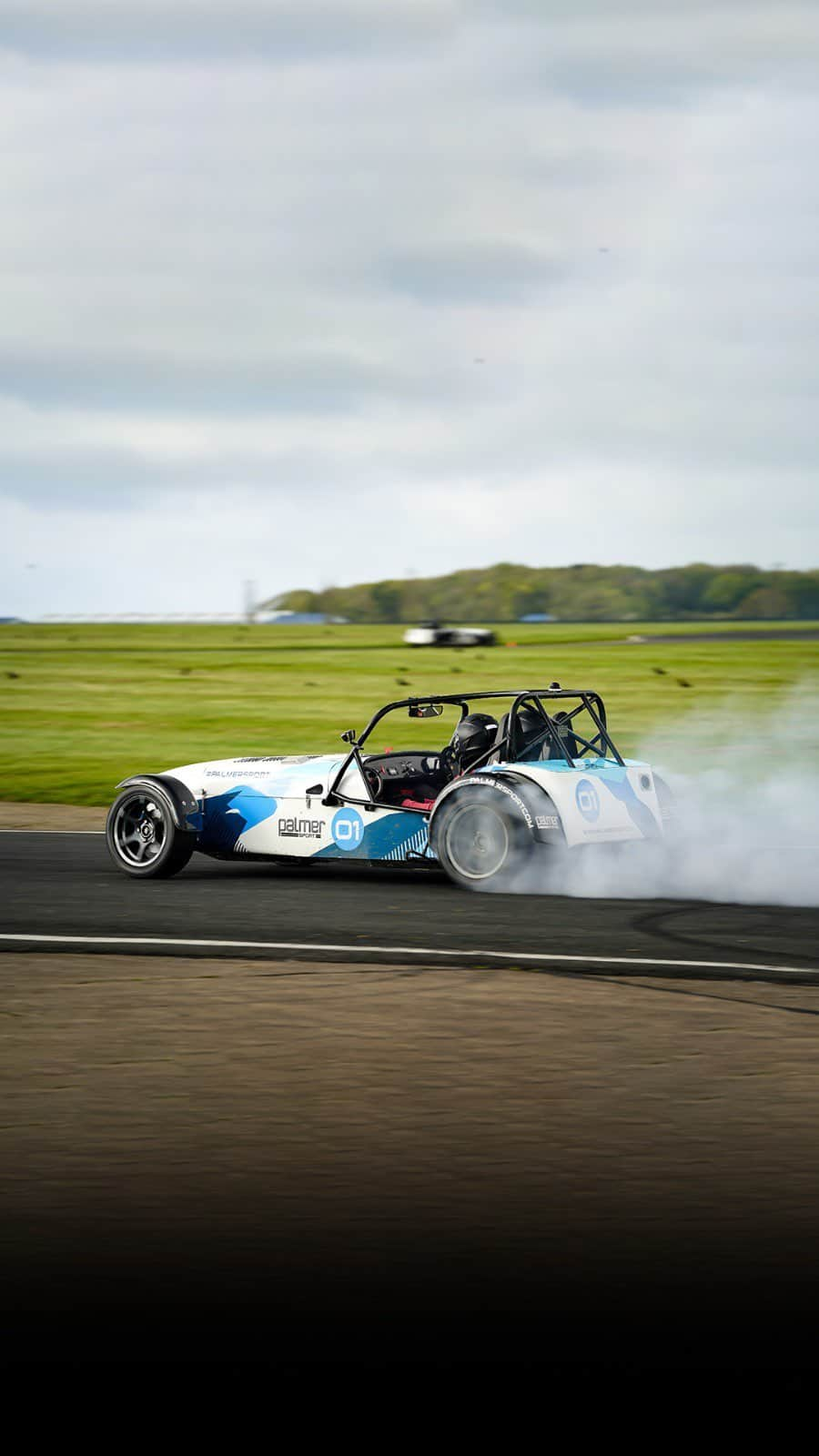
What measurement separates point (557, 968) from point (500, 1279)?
5087mm

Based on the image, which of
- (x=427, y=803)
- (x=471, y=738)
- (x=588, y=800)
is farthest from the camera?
(x=427, y=803)

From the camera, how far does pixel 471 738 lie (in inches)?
534

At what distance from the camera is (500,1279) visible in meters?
5.11

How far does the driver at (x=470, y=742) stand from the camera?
13.6 m

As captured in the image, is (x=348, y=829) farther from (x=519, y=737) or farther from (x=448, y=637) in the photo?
(x=448, y=637)

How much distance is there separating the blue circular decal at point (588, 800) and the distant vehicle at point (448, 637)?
75.9 meters

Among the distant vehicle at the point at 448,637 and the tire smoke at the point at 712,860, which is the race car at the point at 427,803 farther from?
the distant vehicle at the point at 448,637

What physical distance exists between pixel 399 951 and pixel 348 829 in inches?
122

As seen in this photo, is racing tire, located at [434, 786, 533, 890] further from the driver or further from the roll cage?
the driver

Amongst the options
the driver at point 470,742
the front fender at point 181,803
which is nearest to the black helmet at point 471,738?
the driver at point 470,742

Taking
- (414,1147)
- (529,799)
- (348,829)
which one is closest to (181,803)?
(348,829)

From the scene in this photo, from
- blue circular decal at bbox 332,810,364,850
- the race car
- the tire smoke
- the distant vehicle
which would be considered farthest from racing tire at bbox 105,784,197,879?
the distant vehicle

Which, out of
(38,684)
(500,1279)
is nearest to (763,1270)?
(500,1279)

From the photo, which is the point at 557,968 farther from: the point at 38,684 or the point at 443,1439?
the point at 38,684
